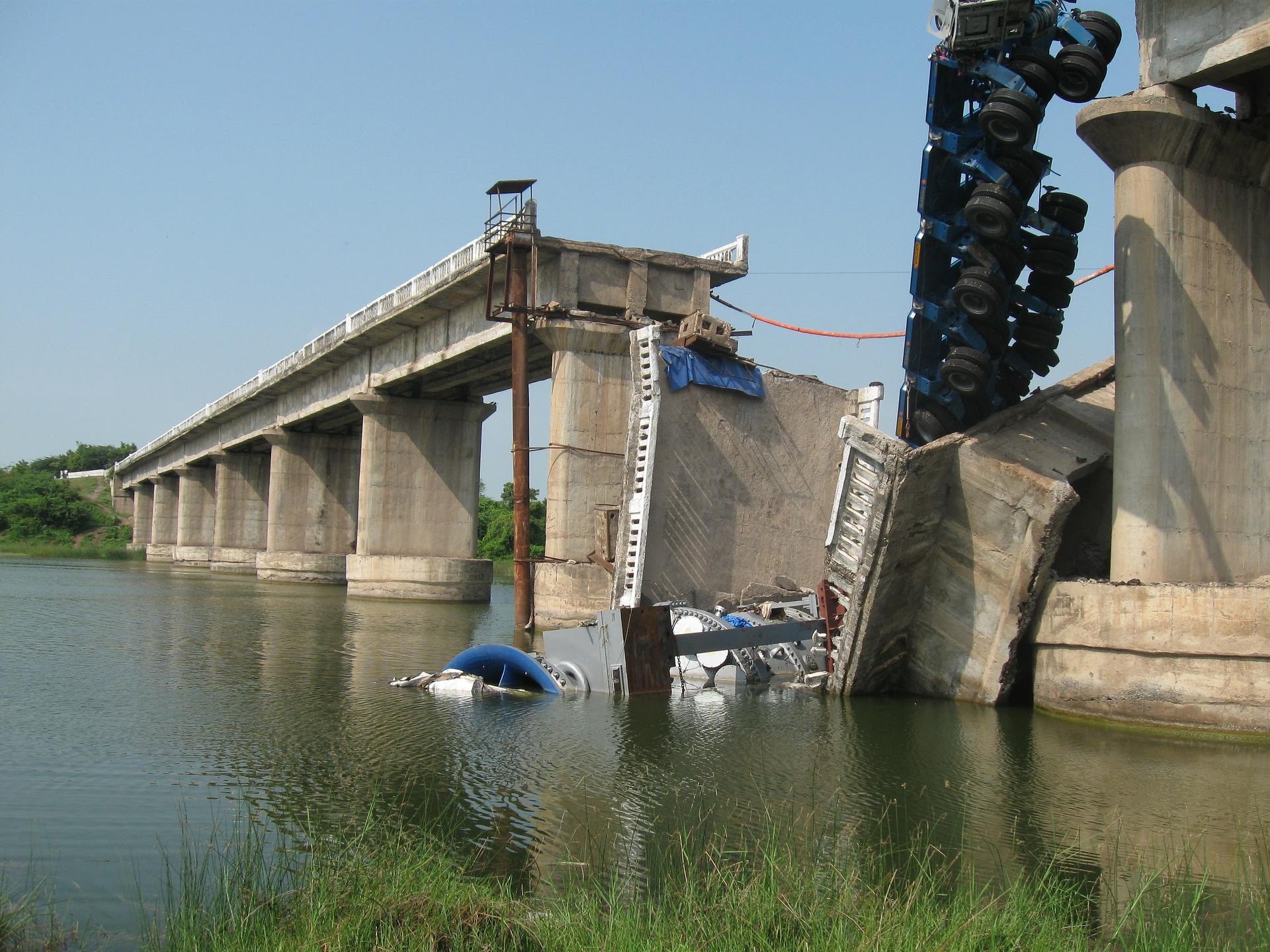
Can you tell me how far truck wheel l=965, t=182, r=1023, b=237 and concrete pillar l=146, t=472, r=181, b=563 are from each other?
81394 mm

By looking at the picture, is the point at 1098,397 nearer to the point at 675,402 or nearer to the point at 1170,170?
the point at 1170,170

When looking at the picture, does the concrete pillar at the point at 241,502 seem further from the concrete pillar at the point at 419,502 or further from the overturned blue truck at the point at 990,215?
the overturned blue truck at the point at 990,215

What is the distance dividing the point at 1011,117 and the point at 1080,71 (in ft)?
4.18

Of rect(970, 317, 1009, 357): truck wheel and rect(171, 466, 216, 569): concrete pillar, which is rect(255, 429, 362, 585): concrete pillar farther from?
rect(970, 317, 1009, 357): truck wheel

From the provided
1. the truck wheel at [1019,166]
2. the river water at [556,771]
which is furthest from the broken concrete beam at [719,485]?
the truck wheel at [1019,166]

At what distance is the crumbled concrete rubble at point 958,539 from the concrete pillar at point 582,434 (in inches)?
419

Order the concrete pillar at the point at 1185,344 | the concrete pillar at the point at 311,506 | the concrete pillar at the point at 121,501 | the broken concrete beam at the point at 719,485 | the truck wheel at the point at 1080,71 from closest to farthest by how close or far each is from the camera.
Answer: the concrete pillar at the point at 1185,344, the truck wheel at the point at 1080,71, the broken concrete beam at the point at 719,485, the concrete pillar at the point at 311,506, the concrete pillar at the point at 121,501

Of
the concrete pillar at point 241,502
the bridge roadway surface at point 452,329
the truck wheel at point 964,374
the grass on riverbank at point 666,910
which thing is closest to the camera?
the grass on riverbank at point 666,910

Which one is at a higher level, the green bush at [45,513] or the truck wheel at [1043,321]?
the truck wheel at [1043,321]

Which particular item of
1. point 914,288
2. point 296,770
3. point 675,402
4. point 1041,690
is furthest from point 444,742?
point 675,402

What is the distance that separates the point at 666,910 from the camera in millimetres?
5859

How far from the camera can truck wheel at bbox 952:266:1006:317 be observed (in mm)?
15016

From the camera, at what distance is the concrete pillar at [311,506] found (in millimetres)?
49625

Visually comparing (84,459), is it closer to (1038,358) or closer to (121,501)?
(121,501)
